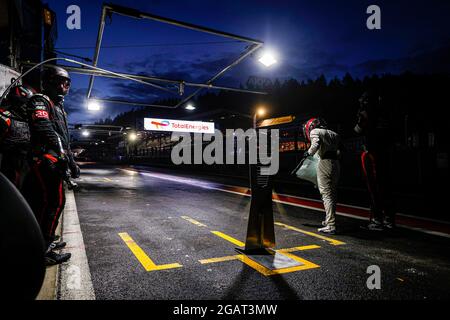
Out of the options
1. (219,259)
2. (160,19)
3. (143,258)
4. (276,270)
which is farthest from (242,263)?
(160,19)

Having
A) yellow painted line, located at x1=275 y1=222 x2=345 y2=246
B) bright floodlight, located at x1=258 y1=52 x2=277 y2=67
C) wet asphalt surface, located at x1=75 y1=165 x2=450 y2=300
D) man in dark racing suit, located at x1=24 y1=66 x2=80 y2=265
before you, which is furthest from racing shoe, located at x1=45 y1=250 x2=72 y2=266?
bright floodlight, located at x1=258 y1=52 x2=277 y2=67

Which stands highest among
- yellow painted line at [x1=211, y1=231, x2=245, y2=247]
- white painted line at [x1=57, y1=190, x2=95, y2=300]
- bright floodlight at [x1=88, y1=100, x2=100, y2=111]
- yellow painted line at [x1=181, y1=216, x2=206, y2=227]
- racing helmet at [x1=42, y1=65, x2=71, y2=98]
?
bright floodlight at [x1=88, y1=100, x2=100, y2=111]

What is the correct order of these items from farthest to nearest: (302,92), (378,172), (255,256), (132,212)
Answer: (302,92) → (132,212) → (378,172) → (255,256)

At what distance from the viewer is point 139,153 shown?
52.5 metres

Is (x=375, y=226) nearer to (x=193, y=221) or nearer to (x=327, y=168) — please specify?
(x=327, y=168)

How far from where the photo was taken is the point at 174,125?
3088 centimetres

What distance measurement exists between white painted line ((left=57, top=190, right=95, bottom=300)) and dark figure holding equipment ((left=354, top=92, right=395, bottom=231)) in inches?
182

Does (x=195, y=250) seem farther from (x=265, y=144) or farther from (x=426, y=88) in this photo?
(x=426, y=88)

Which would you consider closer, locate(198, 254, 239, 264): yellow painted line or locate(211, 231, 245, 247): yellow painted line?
locate(198, 254, 239, 264): yellow painted line

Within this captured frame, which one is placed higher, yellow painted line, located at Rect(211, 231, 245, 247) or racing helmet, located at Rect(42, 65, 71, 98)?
racing helmet, located at Rect(42, 65, 71, 98)

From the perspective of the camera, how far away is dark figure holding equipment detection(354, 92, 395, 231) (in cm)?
511

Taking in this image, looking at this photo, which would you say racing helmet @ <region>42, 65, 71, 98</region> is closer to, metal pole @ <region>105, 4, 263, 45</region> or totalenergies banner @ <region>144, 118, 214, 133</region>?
metal pole @ <region>105, 4, 263, 45</region>
